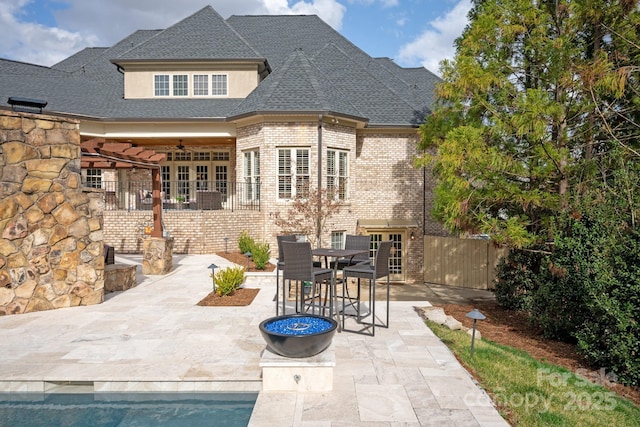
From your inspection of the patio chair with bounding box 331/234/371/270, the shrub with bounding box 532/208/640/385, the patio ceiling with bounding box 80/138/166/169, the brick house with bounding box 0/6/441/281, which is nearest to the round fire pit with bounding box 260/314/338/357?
the patio chair with bounding box 331/234/371/270

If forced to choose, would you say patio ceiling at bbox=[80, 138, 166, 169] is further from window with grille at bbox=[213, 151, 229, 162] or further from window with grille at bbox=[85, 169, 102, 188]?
window with grille at bbox=[213, 151, 229, 162]

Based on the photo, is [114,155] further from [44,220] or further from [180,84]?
[180,84]

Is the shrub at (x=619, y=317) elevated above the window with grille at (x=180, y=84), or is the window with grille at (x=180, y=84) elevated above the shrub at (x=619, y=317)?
the window with grille at (x=180, y=84)

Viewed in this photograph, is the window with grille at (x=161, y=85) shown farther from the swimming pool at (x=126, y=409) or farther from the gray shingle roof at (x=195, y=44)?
the swimming pool at (x=126, y=409)

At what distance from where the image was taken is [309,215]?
1469 cm

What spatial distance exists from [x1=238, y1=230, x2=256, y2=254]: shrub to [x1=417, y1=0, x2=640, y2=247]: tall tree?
655 centimetres

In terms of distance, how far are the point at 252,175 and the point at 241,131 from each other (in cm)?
193

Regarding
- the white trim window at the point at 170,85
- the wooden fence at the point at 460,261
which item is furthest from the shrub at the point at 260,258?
the white trim window at the point at 170,85

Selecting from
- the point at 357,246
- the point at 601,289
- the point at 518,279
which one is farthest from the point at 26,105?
the point at 518,279

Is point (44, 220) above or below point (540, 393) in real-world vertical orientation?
above

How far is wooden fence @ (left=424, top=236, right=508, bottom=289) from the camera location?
15.5 meters

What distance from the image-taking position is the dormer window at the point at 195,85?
18.6m

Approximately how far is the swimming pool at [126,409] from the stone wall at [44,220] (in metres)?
3.51

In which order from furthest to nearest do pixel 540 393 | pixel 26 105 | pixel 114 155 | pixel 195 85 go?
pixel 195 85, pixel 114 155, pixel 26 105, pixel 540 393
